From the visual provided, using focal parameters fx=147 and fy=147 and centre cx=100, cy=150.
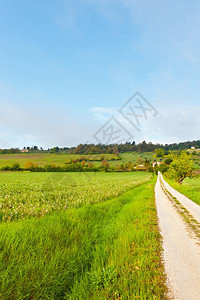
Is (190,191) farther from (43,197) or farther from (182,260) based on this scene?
(182,260)

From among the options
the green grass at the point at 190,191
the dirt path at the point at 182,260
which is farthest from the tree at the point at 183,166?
the dirt path at the point at 182,260

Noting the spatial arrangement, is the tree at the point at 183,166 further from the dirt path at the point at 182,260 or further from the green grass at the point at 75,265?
the green grass at the point at 75,265

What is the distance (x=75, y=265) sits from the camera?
12.7ft

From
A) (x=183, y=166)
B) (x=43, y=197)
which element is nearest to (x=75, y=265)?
(x=43, y=197)

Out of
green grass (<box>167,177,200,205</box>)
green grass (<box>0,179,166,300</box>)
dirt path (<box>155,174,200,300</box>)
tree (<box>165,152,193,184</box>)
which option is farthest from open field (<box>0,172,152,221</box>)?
tree (<box>165,152,193,184</box>)

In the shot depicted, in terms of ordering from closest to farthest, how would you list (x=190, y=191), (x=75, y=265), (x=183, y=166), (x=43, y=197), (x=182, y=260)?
(x=75, y=265) < (x=182, y=260) < (x=43, y=197) < (x=190, y=191) < (x=183, y=166)

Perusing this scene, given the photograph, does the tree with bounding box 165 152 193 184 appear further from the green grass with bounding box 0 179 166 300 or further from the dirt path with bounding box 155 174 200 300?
the green grass with bounding box 0 179 166 300

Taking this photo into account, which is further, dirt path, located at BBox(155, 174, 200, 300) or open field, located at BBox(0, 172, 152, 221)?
open field, located at BBox(0, 172, 152, 221)

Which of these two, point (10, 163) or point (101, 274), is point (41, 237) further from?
point (10, 163)

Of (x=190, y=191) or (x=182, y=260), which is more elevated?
(x=182, y=260)

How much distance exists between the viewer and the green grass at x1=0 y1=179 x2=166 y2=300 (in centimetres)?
283

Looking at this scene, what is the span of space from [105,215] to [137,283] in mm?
5686

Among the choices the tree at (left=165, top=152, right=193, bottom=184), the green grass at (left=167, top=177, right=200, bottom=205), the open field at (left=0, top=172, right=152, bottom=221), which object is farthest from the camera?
the tree at (left=165, top=152, right=193, bottom=184)

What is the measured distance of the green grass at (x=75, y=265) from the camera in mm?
2828
